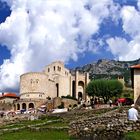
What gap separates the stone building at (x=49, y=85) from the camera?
145 meters

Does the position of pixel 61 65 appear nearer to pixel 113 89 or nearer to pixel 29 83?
pixel 29 83

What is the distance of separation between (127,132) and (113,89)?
10705cm

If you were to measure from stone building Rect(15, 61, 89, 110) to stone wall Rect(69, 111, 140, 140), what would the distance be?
123593 mm

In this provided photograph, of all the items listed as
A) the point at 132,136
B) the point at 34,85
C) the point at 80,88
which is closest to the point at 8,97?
the point at 34,85

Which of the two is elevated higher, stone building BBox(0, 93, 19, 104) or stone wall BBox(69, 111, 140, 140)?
stone building BBox(0, 93, 19, 104)

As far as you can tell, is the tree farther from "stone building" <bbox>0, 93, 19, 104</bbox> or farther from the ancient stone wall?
"stone building" <bbox>0, 93, 19, 104</bbox>

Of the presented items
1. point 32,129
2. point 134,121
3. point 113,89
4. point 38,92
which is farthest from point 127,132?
point 38,92

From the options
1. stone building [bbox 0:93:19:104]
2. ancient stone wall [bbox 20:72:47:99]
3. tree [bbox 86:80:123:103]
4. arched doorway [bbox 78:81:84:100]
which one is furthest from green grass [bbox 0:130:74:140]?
stone building [bbox 0:93:19:104]

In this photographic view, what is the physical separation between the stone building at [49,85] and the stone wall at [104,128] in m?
124

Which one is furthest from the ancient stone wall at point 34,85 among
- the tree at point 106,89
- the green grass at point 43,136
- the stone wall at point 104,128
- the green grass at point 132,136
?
the green grass at point 132,136

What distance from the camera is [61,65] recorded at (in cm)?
16400

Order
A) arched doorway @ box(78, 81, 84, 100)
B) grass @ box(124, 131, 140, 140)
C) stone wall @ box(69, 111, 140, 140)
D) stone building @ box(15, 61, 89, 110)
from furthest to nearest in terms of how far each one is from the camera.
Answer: arched doorway @ box(78, 81, 84, 100)
stone building @ box(15, 61, 89, 110)
stone wall @ box(69, 111, 140, 140)
grass @ box(124, 131, 140, 140)

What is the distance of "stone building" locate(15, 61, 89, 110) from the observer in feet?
474

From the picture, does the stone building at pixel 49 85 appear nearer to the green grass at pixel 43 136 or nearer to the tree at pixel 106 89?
the tree at pixel 106 89
